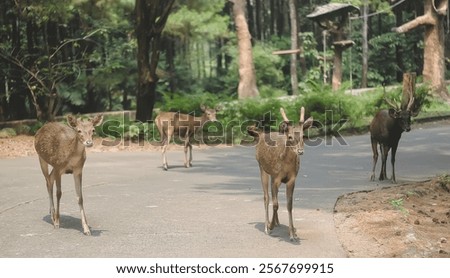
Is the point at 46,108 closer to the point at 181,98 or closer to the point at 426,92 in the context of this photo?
the point at 181,98

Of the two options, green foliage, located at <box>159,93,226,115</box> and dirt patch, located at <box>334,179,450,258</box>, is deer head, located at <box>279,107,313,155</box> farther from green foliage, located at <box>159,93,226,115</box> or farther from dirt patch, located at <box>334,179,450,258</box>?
green foliage, located at <box>159,93,226,115</box>

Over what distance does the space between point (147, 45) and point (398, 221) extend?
16.9 metres

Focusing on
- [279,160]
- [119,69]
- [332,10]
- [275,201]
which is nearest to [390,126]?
[275,201]

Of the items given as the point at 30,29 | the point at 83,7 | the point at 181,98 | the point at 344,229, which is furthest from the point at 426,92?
the point at 344,229

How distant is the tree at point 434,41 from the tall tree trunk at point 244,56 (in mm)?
6659

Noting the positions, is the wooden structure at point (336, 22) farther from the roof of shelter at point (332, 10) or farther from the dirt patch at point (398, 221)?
the dirt patch at point (398, 221)

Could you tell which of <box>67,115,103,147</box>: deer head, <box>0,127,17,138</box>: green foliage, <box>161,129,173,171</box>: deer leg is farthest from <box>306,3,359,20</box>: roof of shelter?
<box>67,115,103,147</box>: deer head

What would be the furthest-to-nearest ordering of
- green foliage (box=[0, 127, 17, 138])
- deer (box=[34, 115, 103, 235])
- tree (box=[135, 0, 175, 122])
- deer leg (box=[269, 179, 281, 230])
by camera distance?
tree (box=[135, 0, 175, 122]) < green foliage (box=[0, 127, 17, 138]) < deer (box=[34, 115, 103, 235]) < deer leg (box=[269, 179, 281, 230])

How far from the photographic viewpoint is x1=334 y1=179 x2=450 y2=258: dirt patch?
8.36 meters

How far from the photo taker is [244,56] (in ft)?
109

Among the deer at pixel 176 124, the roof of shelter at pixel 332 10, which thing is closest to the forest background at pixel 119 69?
the roof of shelter at pixel 332 10

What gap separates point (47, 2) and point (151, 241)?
19246 mm

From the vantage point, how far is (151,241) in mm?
9086

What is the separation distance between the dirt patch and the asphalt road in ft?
0.93
